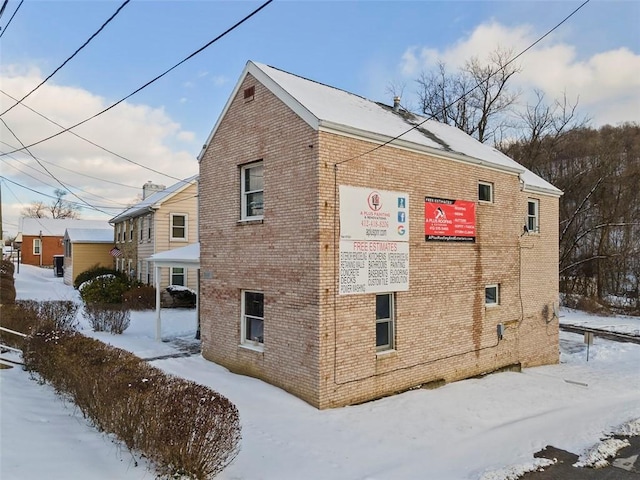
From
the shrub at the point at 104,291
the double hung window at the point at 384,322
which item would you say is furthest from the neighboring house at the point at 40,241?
the double hung window at the point at 384,322

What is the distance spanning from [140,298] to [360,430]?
1657cm

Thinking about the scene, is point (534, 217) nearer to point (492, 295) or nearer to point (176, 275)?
point (492, 295)

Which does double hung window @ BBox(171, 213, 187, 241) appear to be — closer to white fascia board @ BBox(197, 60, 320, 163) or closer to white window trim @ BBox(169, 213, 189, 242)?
white window trim @ BBox(169, 213, 189, 242)

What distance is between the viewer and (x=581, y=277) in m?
37.5

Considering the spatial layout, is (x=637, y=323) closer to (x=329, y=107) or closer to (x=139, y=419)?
(x=329, y=107)

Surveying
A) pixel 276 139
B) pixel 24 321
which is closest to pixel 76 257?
pixel 24 321

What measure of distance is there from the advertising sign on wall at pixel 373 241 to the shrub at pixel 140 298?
1471cm

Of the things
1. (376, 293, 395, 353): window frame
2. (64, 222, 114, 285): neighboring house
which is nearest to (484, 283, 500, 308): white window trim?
(376, 293, 395, 353): window frame

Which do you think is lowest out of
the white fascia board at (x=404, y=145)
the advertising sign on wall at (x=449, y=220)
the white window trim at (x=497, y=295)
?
the white window trim at (x=497, y=295)

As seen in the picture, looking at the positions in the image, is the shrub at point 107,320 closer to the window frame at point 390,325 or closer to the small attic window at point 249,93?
the small attic window at point 249,93

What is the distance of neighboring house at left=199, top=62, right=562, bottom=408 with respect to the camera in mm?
9570

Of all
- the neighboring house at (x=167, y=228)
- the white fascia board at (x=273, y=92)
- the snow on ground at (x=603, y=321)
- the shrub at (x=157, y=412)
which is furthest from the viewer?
the snow on ground at (x=603, y=321)

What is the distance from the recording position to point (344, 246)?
32.0 feet

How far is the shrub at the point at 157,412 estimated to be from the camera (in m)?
5.07
